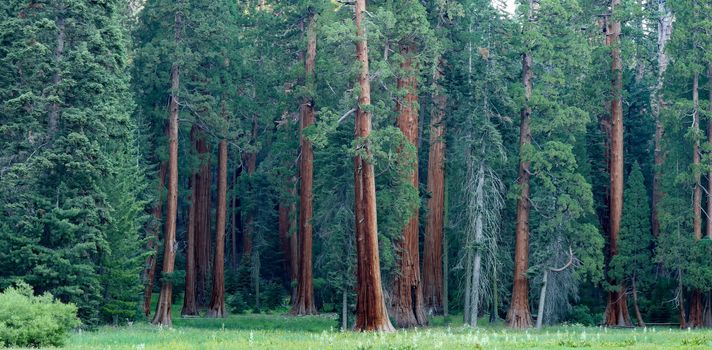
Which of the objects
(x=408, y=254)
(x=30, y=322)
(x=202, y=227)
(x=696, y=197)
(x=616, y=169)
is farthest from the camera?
(x=202, y=227)

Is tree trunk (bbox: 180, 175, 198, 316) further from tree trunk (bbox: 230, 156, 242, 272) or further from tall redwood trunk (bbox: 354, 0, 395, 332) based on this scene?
tall redwood trunk (bbox: 354, 0, 395, 332)

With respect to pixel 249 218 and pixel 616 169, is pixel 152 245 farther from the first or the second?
pixel 616 169

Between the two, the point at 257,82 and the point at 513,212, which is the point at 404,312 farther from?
the point at 257,82

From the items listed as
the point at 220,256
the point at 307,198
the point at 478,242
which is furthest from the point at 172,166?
the point at 478,242

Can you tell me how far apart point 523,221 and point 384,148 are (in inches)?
244

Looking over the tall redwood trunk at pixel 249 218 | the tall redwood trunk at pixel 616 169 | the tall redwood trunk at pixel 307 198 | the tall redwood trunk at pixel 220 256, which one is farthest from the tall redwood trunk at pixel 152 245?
the tall redwood trunk at pixel 616 169

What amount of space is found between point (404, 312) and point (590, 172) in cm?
1509

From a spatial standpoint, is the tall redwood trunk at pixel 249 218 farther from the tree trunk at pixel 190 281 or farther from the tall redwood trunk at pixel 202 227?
the tree trunk at pixel 190 281

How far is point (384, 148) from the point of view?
3319 cm

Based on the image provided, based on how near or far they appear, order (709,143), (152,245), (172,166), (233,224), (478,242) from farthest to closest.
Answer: (233,224) < (152,245) < (172,166) < (709,143) < (478,242)

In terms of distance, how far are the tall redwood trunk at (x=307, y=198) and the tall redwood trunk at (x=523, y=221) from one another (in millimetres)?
8972

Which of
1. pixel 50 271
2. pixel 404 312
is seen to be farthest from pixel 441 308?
pixel 50 271

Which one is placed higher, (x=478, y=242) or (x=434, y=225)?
(x=434, y=225)

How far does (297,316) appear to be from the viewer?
4150 centimetres
